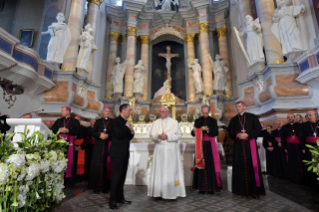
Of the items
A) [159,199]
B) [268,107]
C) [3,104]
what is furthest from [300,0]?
[3,104]

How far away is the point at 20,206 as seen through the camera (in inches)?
57.9

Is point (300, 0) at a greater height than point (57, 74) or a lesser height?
greater

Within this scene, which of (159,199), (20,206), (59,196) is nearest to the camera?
(20,206)

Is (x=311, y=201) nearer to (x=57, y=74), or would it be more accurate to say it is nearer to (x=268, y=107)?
(x=268, y=107)

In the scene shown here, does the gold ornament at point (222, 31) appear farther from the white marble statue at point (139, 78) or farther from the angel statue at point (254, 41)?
the white marble statue at point (139, 78)

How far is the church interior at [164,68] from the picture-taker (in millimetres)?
4316

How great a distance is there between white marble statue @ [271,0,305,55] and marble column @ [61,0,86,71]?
23.7 feet

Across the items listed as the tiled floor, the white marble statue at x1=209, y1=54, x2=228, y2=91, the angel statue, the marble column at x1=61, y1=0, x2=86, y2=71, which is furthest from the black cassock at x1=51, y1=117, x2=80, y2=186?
the white marble statue at x1=209, y1=54, x2=228, y2=91

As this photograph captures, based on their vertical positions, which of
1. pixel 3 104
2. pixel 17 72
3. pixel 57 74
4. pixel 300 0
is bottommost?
pixel 3 104

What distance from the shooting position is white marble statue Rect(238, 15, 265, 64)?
754cm

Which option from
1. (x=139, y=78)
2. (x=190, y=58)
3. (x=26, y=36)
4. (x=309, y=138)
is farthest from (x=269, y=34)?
(x=26, y=36)

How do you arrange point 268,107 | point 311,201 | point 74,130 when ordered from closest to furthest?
point 311,201, point 74,130, point 268,107

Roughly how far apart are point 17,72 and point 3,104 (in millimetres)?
898

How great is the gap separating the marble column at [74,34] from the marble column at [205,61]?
6934mm
